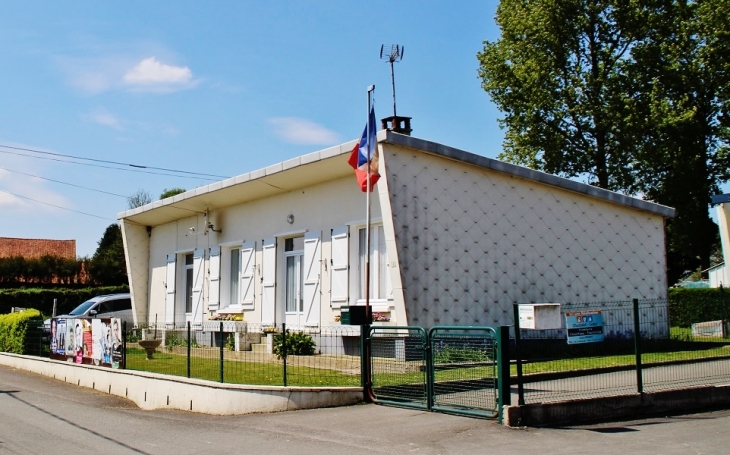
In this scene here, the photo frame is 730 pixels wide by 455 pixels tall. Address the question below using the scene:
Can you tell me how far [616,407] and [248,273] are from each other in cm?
1308

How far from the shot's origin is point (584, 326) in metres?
10.8

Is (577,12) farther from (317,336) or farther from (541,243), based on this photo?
(317,336)

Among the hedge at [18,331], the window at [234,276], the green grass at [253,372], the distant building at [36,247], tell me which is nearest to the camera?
the green grass at [253,372]

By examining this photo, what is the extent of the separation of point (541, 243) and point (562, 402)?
8202 mm

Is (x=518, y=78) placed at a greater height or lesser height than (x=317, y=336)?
greater

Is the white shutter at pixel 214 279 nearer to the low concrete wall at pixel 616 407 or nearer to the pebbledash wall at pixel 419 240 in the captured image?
the pebbledash wall at pixel 419 240

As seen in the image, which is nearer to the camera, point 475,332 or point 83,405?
point 475,332

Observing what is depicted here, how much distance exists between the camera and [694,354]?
1276cm

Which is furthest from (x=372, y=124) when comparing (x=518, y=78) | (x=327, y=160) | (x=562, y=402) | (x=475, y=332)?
(x=518, y=78)

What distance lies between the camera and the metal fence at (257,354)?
13.5 metres

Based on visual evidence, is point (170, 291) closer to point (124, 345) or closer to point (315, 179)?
point (315, 179)

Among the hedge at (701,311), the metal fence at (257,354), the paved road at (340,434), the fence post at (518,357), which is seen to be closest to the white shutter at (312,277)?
the metal fence at (257,354)

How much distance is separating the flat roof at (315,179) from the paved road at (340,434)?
247 inches

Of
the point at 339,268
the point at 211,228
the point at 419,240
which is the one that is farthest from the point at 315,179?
the point at 211,228
